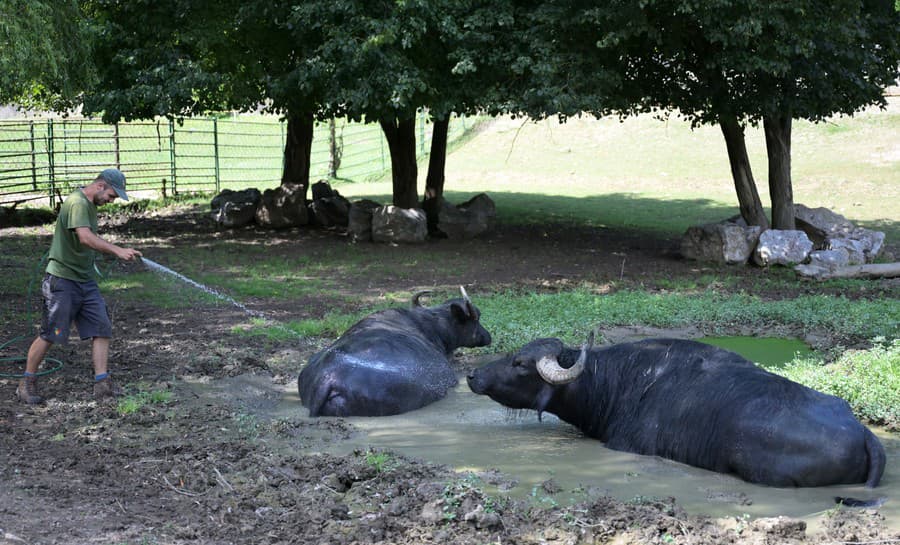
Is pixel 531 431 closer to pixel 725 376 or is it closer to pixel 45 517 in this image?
pixel 725 376

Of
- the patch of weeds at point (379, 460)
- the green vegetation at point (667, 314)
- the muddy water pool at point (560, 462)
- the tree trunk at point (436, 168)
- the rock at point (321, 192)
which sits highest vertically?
the tree trunk at point (436, 168)

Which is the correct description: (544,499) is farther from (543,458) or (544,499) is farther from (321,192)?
(321,192)

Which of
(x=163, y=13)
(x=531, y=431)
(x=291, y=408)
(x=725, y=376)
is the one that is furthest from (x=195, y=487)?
(x=163, y=13)

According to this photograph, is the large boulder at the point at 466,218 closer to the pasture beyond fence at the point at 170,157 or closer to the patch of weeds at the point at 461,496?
the pasture beyond fence at the point at 170,157

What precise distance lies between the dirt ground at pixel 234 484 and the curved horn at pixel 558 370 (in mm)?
1167

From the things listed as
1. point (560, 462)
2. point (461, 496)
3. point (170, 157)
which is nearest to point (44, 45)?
point (560, 462)

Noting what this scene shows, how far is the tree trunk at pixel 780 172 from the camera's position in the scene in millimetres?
16344

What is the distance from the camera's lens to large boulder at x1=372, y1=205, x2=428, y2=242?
1761cm

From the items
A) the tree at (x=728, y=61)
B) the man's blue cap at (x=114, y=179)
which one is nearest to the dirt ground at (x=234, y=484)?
the man's blue cap at (x=114, y=179)

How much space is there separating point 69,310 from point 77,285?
0.22 m

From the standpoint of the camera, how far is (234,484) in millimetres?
6016

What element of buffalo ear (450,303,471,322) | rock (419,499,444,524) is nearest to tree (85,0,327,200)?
buffalo ear (450,303,471,322)

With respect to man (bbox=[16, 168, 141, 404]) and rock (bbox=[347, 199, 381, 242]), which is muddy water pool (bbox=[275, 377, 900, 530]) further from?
rock (bbox=[347, 199, 381, 242])

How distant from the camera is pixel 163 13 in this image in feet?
51.4
